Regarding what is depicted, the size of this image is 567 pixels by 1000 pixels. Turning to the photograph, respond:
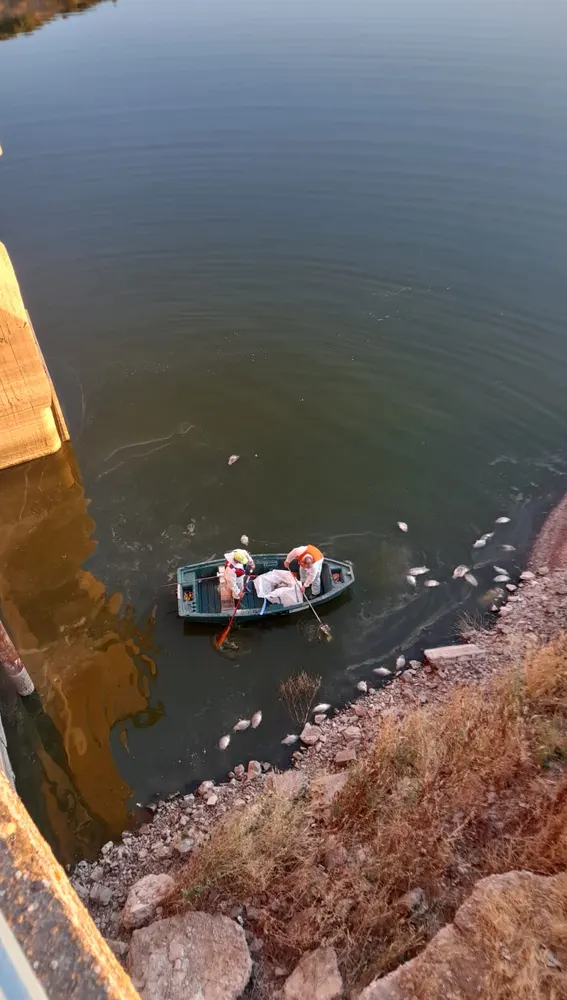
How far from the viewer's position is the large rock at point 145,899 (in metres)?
6.77

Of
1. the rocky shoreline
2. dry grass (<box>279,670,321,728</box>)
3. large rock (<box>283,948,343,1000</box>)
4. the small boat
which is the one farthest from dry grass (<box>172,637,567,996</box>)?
the small boat

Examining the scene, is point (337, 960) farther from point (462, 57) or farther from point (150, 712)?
point (462, 57)

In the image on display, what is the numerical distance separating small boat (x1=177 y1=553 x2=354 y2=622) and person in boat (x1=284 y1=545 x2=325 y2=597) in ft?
0.62

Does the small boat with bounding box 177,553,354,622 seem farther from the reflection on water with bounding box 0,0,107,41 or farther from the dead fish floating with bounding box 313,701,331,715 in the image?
the reflection on water with bounding box 0,0,107,41

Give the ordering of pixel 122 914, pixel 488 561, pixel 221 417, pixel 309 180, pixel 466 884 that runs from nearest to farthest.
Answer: pixel 466 884, pixel 122 914, pixel 488 561, pixel 221 417, pixel 309 180

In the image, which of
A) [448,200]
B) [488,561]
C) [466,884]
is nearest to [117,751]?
[466,884]

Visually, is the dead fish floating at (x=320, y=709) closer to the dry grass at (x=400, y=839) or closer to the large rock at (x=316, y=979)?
the dry grass at (x=400, y=839)

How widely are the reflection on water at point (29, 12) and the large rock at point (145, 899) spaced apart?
153ft

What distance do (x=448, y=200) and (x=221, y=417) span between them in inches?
530

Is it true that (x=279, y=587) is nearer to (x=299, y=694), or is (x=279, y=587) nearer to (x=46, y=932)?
(x=299, y=694)

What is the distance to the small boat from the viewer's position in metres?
10.6

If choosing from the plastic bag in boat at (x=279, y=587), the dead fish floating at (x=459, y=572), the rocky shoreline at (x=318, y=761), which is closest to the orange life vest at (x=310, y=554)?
the plastic bag in boat at (x=279, y=587)

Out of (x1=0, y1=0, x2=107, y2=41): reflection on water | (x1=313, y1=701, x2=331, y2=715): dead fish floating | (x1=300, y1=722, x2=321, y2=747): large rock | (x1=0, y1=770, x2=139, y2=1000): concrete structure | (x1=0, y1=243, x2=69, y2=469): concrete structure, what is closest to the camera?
(x1=0, y1=770, x2=139, y2=1000): concrete structure

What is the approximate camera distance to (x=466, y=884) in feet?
20.6
